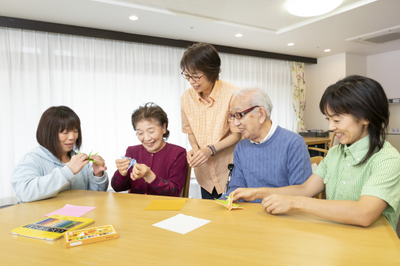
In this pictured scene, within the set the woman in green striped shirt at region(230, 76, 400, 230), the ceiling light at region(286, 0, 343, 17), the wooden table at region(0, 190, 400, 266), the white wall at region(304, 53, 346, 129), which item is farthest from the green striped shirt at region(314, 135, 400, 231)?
the white wall at region(304, 53, 346, 129)

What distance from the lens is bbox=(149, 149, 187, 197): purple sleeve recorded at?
1.75 meters

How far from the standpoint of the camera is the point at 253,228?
1.09 meters

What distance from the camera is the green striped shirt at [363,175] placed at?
1073mm

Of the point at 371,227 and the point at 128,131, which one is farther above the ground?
the point at 128,131

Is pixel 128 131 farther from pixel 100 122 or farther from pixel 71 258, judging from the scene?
pixel 71 258

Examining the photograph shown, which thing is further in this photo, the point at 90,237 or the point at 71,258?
the point at 90,237

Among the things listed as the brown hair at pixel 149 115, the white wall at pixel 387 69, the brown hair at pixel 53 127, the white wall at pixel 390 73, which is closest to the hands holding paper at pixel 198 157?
the brown hair at pixel 149 115

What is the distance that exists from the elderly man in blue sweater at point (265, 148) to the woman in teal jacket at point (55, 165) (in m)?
0.99

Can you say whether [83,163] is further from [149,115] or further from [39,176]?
[149,115]

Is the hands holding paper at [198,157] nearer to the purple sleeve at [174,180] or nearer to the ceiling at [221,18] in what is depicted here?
the purple sleeve at [174,180]

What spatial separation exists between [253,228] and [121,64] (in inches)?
177

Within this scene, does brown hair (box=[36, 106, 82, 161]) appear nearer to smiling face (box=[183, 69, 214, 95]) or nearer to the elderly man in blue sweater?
smiling face (box=[183, 69, 214, 95])

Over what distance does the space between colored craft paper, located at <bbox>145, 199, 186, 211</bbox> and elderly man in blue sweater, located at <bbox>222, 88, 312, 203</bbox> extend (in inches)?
19.7

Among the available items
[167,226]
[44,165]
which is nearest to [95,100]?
[44,165]
